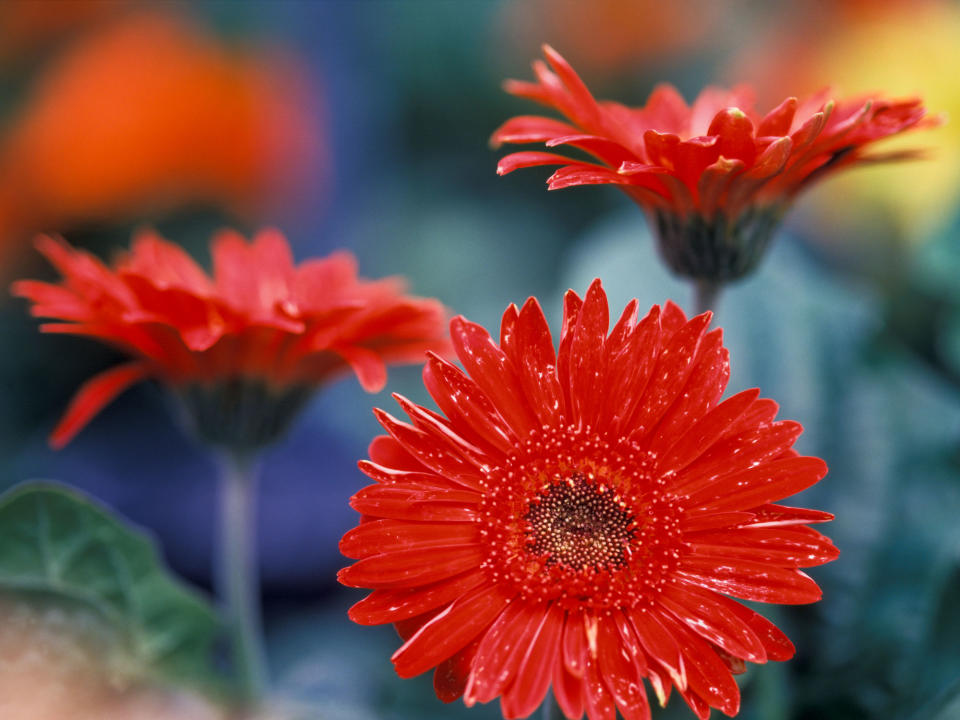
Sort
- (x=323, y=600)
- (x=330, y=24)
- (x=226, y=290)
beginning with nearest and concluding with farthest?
(x=226, y=290), (x=323, y=600), (x=330, y=24)

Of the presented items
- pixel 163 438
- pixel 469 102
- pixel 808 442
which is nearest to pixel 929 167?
pixel 808 442

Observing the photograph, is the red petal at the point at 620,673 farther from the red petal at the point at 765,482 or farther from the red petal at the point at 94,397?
the red petal at the point at 94,397

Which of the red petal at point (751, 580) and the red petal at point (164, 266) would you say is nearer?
the red petal at point (751, 580)

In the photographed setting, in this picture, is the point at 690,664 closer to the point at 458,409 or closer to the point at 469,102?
the point at 458,409

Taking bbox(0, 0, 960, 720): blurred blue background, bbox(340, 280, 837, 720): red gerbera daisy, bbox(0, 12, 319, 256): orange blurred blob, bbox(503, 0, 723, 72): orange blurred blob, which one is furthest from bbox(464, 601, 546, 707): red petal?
bbox(503, 0, 723, 72): orange blurred blob

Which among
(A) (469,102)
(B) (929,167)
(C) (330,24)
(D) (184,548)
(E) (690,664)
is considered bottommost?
(E) (690,664)

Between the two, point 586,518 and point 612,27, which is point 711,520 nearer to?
point 586,518

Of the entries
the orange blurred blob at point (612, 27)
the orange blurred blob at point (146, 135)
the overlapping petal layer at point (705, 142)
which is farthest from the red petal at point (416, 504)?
the orange blurred blob at point (612, 27)
